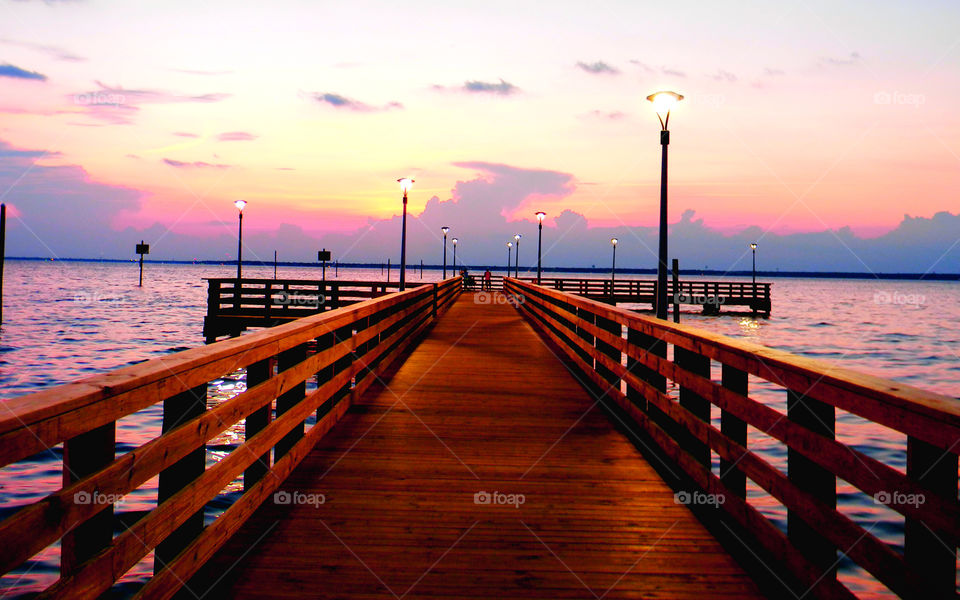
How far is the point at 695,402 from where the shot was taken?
4.63 m

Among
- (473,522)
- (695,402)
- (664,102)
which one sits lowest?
(473,522)

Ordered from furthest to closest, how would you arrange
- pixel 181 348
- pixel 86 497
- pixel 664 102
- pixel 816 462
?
pixel 181 348 < pixel 664 102 < pixel 816 462 < pixel 86 497

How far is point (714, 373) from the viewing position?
18.5 metres

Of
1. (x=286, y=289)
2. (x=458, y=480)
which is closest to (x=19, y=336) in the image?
(x=286, y=289)

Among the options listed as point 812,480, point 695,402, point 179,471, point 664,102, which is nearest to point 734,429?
point 695,402

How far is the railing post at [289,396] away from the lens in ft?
15.3

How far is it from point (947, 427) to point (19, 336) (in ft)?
102

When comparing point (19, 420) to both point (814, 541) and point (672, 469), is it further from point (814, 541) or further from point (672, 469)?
point (672, 469)

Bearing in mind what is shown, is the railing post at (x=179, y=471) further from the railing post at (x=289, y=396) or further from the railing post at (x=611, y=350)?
the railing post at (x=611, y=350)

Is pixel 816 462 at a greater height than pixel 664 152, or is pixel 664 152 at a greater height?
pixel 664 152

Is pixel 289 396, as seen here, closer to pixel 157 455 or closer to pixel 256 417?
pixel 256 417

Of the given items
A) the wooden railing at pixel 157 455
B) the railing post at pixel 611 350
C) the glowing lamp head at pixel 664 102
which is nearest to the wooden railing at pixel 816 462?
the railing post at pixel 611 350

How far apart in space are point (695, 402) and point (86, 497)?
3743 millimetres

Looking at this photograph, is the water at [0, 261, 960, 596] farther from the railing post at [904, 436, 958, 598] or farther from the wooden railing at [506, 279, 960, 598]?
the railing post at [904, 436, 958, 598]
